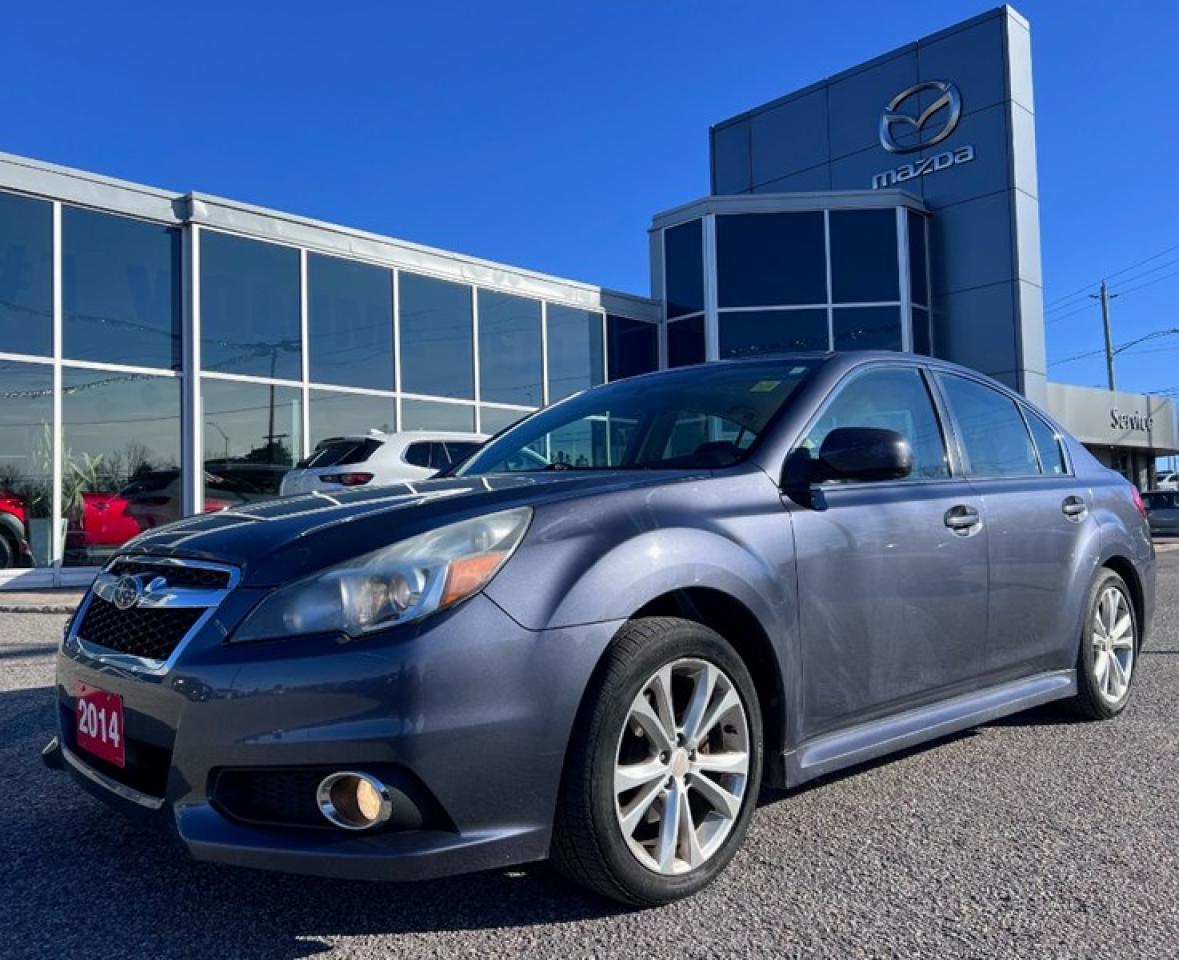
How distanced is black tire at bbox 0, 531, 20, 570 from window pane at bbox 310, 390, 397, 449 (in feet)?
12.8

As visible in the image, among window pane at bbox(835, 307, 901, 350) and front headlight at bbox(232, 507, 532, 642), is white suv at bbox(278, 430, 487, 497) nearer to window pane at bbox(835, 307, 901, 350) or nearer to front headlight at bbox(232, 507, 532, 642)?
front headlight at bbox(232, 507, 532, 642)

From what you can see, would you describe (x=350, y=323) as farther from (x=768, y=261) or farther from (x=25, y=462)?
(x=768, y=261)

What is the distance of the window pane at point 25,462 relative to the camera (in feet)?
38.1

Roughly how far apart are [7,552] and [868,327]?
14392 mm

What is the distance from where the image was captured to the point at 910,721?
3389mm

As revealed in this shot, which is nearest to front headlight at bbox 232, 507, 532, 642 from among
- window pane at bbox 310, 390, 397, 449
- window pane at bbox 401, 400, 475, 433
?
window pane at bbox 310, 390, 397, 449

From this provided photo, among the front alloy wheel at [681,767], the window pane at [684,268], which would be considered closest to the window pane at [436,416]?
the window pane at [684,268]

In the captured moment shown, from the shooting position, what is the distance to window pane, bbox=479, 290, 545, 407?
1658 cm

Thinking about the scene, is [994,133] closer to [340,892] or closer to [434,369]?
[434,369]

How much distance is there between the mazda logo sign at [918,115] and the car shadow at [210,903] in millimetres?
20513

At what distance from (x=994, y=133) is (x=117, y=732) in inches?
812

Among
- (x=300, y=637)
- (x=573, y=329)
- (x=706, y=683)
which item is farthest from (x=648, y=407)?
(x=573, y=329)

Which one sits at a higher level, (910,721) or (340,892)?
(910,721)

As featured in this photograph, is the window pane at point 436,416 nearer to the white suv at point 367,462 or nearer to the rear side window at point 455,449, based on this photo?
the rear side window at point 455,449
